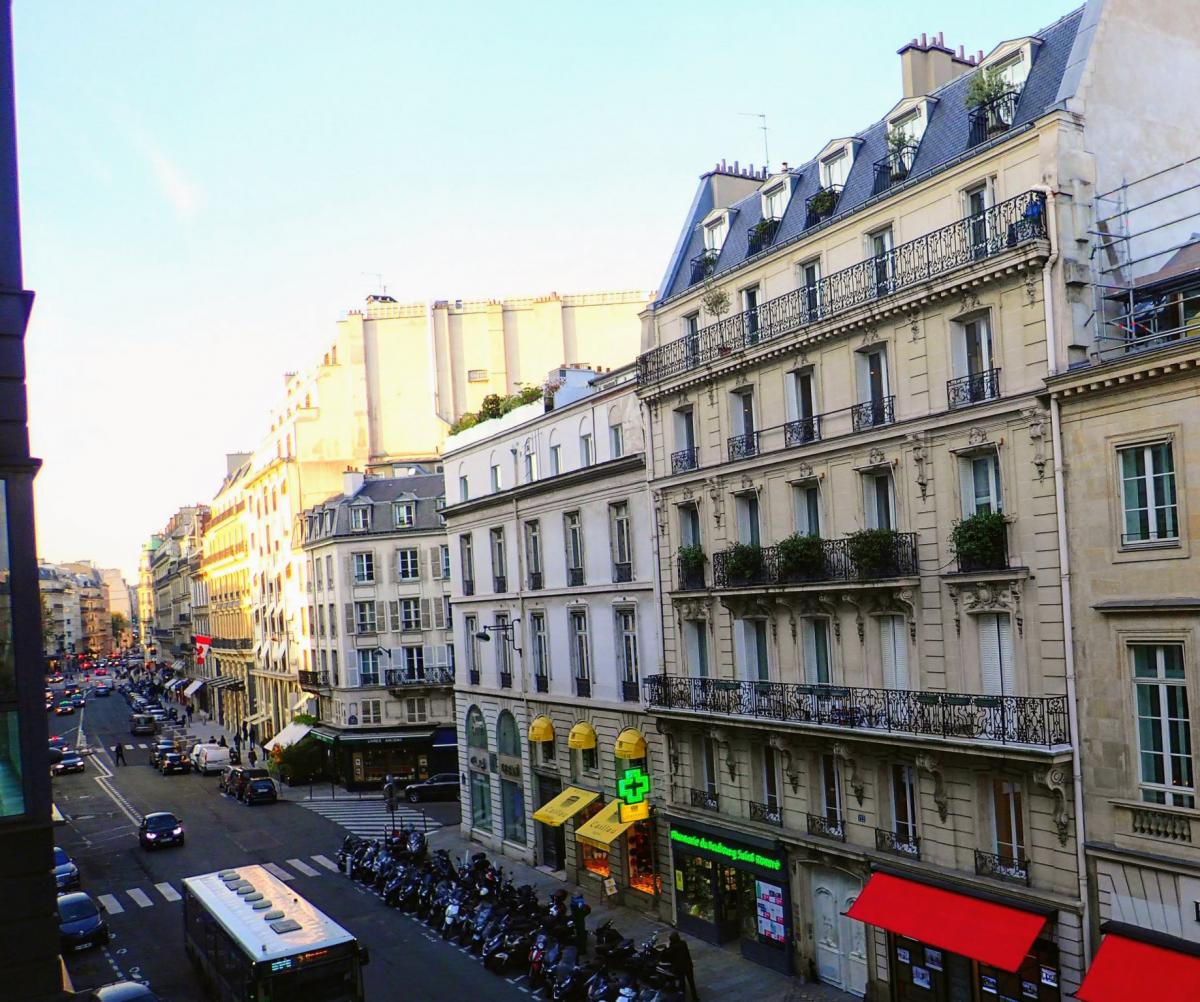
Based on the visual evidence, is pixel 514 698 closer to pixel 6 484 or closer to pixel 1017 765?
pixel 1017 765

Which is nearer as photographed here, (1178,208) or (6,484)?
(6,484)

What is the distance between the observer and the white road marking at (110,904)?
3578 cm

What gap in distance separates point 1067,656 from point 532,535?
872 inches

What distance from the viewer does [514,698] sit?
40500 mm

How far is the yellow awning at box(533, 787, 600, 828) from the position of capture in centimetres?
3491

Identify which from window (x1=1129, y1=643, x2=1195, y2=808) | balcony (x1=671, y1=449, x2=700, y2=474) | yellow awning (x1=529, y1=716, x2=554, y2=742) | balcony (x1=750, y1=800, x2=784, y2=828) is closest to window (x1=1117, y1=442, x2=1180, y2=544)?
window (x1=1129, y1=643, x2=1195, y2=808)

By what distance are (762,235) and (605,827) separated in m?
17.4

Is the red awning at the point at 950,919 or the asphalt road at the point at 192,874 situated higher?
the red awning at the point at 950,919

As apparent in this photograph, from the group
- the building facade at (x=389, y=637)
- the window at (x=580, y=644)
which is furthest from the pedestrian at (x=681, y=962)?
the building facade at (x=389, y=637)

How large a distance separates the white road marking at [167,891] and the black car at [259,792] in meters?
16.6

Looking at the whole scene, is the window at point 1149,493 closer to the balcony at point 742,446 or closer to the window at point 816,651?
the window at point 816,651

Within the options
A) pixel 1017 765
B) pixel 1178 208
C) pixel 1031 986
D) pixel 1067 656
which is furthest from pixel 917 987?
pixel 1178 208

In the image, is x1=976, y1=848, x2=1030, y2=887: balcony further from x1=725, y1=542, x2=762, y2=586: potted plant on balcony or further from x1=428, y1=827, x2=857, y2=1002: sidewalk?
x1=725, y1=542, x2=762, y2=586: potted plant on balcony

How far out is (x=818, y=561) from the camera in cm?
2550
